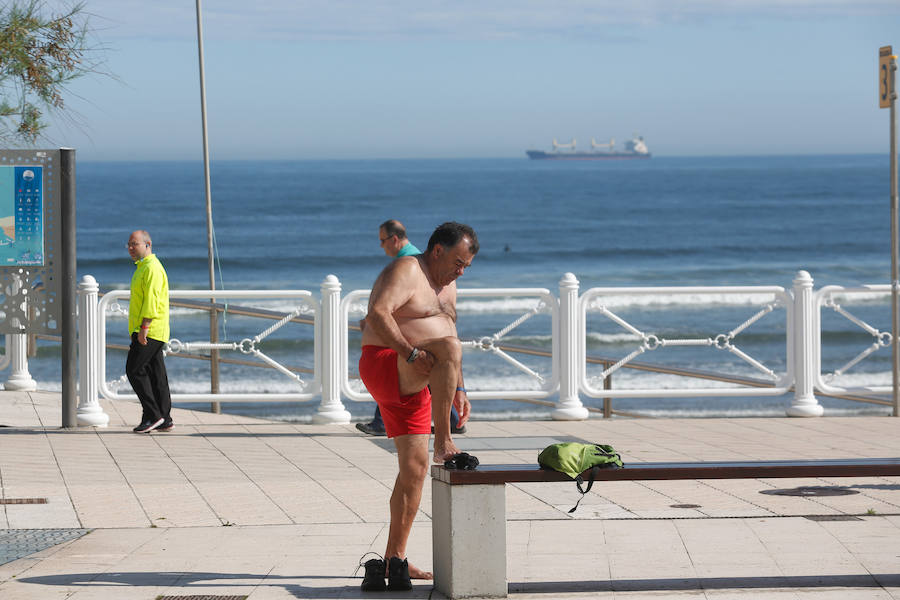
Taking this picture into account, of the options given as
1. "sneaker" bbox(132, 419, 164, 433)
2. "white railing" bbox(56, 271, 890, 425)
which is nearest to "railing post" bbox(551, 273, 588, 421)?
"white railing" bbox(56, 271, 890, 425)

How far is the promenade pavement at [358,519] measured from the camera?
5.86m

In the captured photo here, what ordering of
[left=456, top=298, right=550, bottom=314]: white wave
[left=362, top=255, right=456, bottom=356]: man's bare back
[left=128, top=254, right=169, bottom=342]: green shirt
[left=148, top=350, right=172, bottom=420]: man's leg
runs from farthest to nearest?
[left=456, top=298, right=550, bottom=314]: white wave
[left=148, top=350, right=172, bottom=420]: man's leg
[left=128, top=254, right=169, bottom=342]: green shirt
[left=362, top=255, right=456, bottom=356]: man's bare back

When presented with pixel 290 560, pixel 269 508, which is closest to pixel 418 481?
pixel 290 560

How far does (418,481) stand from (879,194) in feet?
320

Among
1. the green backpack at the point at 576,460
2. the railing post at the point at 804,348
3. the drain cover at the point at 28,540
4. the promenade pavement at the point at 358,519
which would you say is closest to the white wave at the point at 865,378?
the railing post at the point at 804,348

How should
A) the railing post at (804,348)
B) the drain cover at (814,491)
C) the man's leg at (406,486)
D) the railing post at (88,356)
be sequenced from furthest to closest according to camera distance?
1. the railing post at (804,348)
2. the railing post at (88,356)
3. the drain cover at (814,491)
4. the man's leg at (406,486)

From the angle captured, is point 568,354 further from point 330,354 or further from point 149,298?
point 149,298

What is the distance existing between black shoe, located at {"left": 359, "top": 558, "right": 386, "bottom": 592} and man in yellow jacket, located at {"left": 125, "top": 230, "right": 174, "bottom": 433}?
519 centimetres

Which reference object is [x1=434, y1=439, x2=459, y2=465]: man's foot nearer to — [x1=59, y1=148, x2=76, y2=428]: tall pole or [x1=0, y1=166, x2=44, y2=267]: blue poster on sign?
[x1=59, y1=148, x2=76, y2=428]: tall pole

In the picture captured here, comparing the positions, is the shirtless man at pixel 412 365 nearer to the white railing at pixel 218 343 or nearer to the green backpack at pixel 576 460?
the green backpack at pixel 576 460

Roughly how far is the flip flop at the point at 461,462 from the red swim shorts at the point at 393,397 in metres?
0.19

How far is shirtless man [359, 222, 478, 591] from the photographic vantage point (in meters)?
5.61

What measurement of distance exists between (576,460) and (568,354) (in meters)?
5.87

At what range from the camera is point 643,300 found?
120 ft
